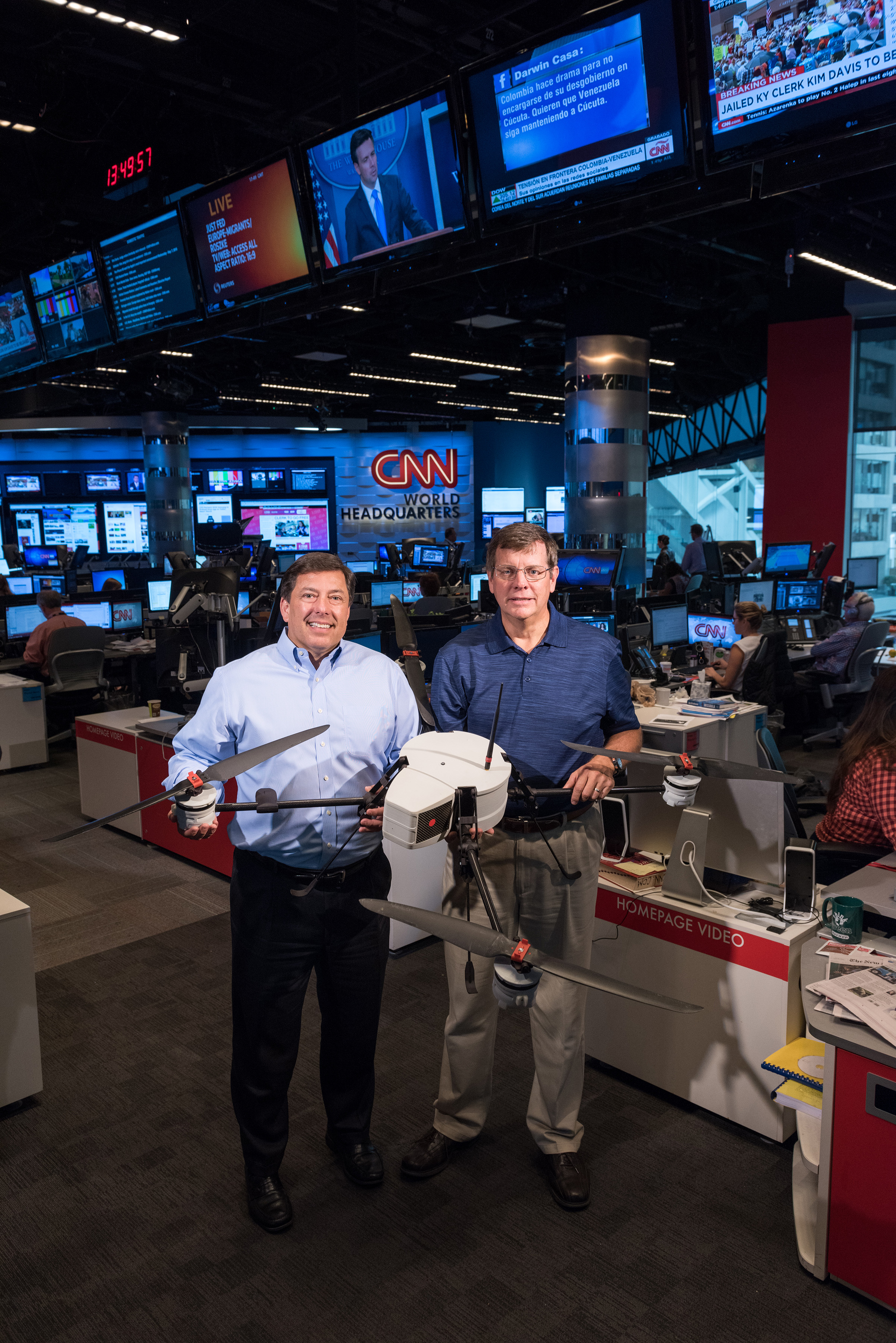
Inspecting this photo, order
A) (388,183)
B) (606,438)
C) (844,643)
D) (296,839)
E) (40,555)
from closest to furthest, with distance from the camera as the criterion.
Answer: (296,839) < (388,183) < (844,643) < (606,438) < (40,555)

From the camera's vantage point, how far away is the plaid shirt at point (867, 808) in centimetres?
302

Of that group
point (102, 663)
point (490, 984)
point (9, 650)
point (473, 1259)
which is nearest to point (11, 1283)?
point (473, 1259)

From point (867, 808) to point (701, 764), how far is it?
1.19 m

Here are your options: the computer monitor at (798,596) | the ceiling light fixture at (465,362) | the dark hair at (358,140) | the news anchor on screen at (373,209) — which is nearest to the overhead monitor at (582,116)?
the news anchor on screen at (373,209)

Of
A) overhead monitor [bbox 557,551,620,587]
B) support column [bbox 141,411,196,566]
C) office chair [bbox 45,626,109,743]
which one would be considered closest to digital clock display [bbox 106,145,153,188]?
office chair [bbox 45,626,109,743]

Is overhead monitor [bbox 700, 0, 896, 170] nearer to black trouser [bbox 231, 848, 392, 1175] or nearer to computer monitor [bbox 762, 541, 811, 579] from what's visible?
black trouser [bbox 231, 848, 392, 1175]

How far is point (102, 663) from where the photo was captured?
8312 millimetres

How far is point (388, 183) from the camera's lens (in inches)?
216

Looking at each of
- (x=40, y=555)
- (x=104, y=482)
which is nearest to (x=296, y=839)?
(x=40, y=555)

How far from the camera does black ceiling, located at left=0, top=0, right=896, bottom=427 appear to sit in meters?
6.13

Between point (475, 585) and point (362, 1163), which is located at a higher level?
point (475, 585)

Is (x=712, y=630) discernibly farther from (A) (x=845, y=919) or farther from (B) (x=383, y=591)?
(A) (x=845, y=919)

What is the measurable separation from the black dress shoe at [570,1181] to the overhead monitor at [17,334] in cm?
930

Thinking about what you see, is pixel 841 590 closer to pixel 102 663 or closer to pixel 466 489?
pixel 102 663
